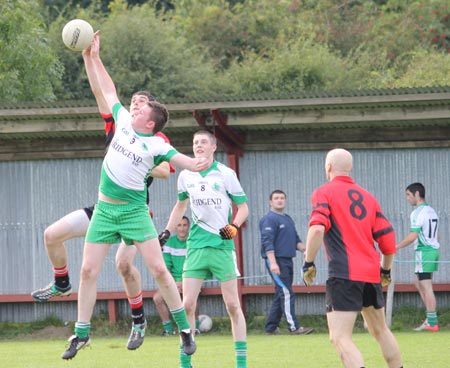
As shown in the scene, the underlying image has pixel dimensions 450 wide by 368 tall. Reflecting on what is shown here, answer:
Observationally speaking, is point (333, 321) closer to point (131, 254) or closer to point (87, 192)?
point (131, 254)

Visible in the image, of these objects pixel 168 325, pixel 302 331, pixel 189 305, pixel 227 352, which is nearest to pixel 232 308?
pixel 189 305

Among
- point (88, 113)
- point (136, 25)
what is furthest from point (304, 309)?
point (136, 25)

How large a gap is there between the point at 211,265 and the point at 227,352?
2.98 m

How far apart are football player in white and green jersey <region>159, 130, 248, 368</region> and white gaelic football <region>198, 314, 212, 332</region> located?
6.87m

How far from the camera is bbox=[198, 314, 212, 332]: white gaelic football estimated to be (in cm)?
1806

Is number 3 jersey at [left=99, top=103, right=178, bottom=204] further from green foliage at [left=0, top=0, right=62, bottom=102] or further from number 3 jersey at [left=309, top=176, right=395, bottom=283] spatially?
green foliage at [left=0, top=0, right=62, bottom=102]

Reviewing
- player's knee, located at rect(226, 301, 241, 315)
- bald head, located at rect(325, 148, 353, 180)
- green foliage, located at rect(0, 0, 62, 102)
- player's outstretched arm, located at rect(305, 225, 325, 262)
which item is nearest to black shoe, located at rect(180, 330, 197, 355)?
player's knee, located at rect(226, 301, 241, 315)

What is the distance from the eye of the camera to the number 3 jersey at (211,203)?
1127cm

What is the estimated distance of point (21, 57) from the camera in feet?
81.2

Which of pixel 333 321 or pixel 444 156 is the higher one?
pixel 444 156

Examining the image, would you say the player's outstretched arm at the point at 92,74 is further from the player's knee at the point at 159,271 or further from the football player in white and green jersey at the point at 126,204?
the player's knee at the point at 159,271

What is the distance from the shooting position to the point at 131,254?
1028 centimetres

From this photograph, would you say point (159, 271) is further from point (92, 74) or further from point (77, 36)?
point (77, 36)

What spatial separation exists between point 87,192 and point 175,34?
23.0m
